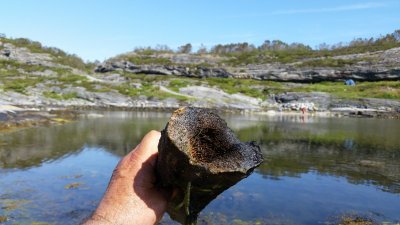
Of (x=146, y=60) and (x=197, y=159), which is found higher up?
(x=146, y=60)

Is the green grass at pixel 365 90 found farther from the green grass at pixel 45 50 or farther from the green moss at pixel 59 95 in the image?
the green grass at pixel 45 50

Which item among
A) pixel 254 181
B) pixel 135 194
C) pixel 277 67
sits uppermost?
pixel 277 67

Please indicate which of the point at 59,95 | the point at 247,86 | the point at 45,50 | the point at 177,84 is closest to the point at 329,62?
the point at 247,86

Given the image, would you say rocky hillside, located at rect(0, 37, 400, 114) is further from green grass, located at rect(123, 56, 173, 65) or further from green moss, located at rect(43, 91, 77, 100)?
green grass, located at rect(123, 56, 173, 65)

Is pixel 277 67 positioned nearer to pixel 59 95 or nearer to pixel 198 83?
pixel 198 83

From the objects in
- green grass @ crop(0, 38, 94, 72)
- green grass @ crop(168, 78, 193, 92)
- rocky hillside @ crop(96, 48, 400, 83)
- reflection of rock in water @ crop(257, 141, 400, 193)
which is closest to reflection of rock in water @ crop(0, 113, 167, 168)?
reflection of rock in water @ crop(257, 141, 400, 193)

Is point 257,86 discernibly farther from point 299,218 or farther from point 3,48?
point 299,218
